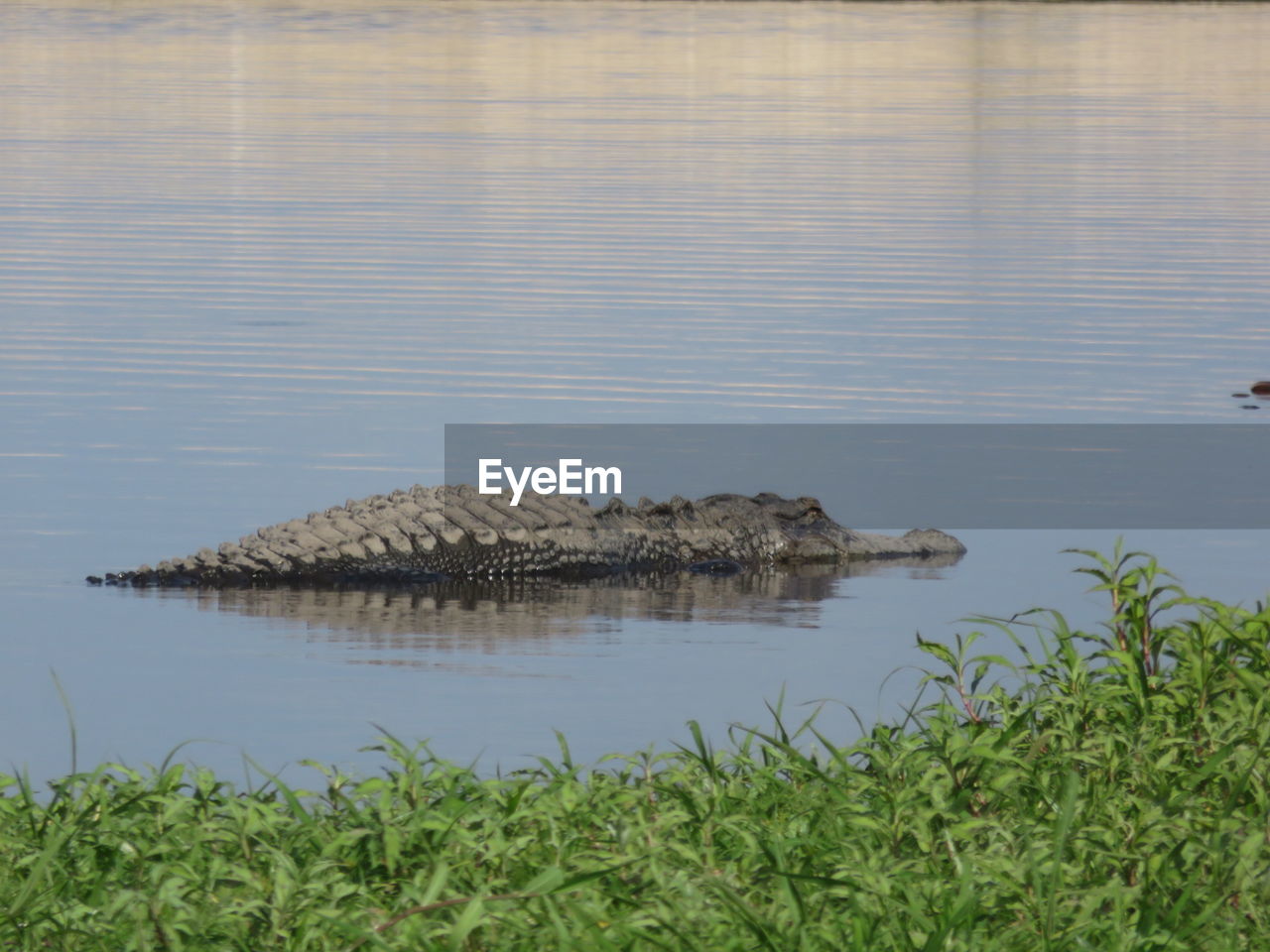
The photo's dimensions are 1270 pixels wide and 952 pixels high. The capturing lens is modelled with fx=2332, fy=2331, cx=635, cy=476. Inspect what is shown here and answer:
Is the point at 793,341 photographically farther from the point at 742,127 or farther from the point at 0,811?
the point at 742,127

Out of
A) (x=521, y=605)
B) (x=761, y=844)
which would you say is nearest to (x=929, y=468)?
(x=521, y=605)

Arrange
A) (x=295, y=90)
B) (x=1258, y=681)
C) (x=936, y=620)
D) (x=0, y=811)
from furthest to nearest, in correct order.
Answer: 1. (x=295, y=90)
2. (x=936, y=620)
3. (x=1258, y=681)
4. (x=0, y=811)

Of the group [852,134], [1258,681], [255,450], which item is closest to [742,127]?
[852,134]

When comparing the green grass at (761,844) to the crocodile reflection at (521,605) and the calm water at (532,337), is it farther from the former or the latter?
the crocodile reflection at (521,605)

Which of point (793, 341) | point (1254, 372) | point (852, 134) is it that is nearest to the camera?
point (1254, 372)

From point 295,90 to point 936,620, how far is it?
31.3 meters

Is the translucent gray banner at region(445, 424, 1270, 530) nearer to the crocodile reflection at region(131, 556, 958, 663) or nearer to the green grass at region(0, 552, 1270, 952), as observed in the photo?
the crocodile reflection at region(131, 556, 958, 663)

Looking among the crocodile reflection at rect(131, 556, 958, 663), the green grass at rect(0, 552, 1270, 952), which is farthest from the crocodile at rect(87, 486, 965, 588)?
the green grass at rect(0, 552, 1270, 952)

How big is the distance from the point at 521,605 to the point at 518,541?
1.83 feet

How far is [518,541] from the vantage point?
30.9 feet

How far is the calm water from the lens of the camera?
25.4ft

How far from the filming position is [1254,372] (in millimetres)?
13055

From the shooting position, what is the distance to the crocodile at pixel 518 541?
9.03 metres

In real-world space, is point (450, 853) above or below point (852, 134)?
below
